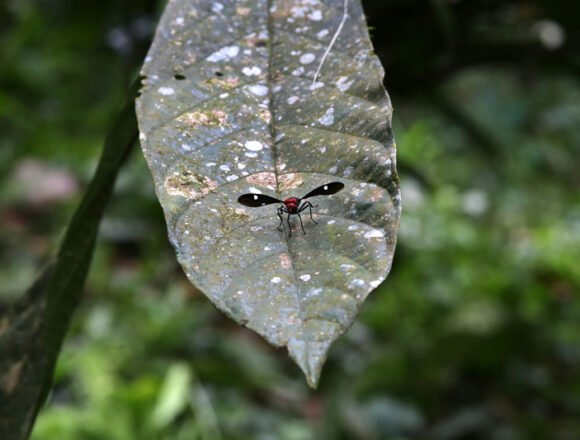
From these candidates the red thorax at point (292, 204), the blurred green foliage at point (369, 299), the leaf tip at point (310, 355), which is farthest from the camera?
the blurred green foliage at point (369, 299)

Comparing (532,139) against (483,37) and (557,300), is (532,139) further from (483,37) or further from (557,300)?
(483,37)

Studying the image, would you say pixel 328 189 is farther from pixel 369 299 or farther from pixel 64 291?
pixel 369 299

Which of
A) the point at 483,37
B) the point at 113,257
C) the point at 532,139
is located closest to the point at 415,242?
the point at 483,37

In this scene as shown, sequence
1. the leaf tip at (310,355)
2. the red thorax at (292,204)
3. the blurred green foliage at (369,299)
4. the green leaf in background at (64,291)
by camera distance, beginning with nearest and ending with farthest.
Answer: the leaf tip at (310,355) < the red thorax at (292,204) < the green leaf in background at (64,291) < the blurred green foliage at (369,299)

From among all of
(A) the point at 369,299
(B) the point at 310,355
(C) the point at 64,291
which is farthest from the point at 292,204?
(A) the point at 369,299

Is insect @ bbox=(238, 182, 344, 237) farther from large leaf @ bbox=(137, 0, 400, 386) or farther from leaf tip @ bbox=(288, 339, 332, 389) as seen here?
leaf tip @ bbox=(288, 339, 332, 389)

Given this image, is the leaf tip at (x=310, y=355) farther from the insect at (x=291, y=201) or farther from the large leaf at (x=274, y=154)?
the insect at (x=291, y=201)

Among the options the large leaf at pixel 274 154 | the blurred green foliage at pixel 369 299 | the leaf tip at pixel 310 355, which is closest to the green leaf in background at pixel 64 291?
the large leaf at pixel 274 154

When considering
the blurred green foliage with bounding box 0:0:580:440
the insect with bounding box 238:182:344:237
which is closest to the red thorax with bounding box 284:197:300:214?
the insect with bounding box 238:182:344:237
